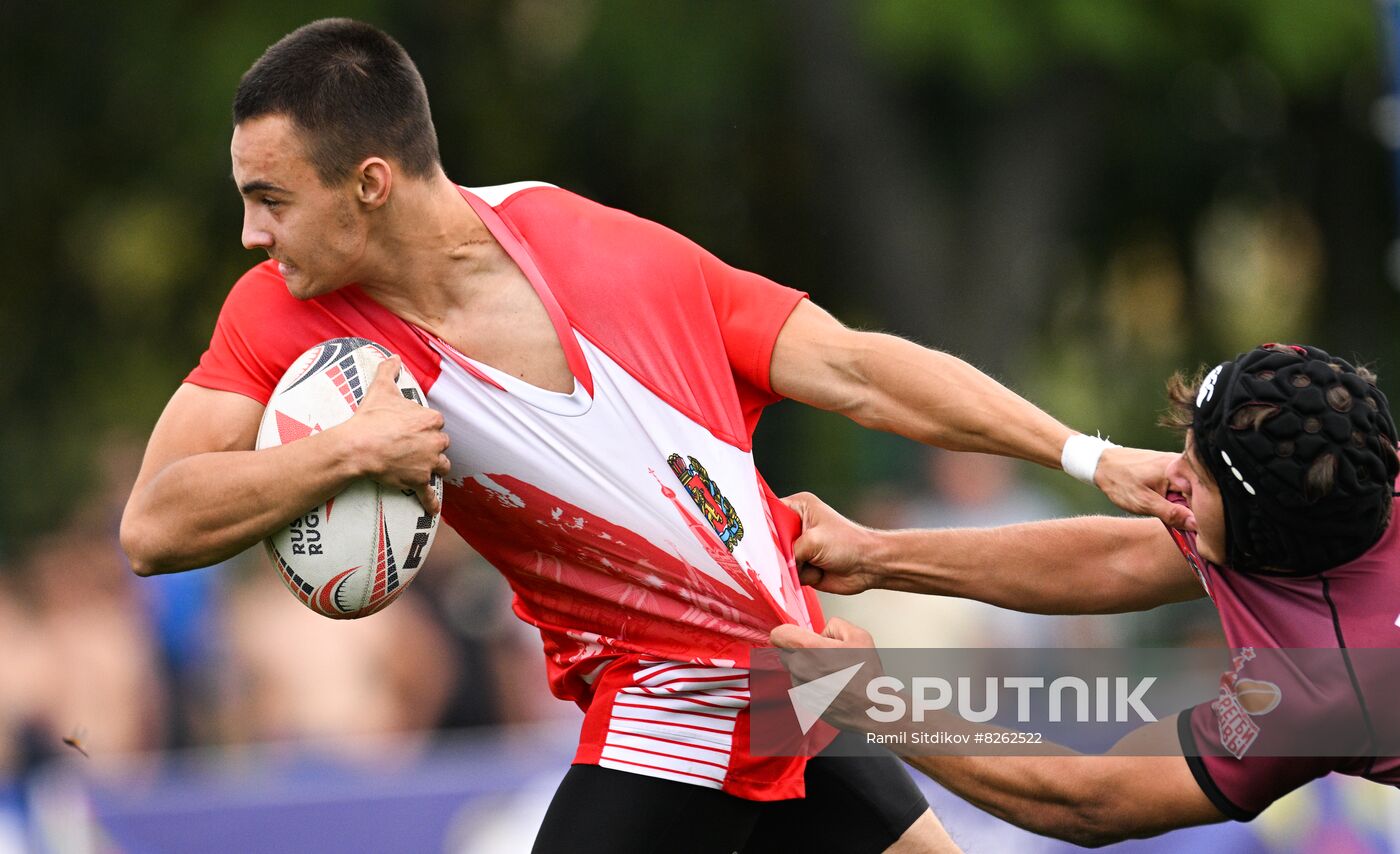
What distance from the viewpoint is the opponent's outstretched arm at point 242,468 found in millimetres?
4016

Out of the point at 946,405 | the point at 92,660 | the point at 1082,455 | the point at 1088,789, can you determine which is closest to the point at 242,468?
the point at 946,405

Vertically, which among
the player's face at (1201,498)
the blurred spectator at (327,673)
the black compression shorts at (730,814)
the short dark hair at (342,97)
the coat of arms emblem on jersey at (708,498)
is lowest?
the blurred spectator at (327,673)

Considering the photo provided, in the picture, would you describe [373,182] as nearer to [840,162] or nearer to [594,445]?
[594,445]

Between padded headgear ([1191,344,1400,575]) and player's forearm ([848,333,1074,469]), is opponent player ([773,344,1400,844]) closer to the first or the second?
padded headgear ([1191,344,1400,575])

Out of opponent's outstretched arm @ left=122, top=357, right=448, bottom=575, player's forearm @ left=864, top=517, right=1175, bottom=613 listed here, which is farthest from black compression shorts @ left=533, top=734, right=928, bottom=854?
opponent's outstretched arm @ left=122, top=357, right=448, bottom=575

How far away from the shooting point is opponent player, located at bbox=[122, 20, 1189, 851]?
4.16m

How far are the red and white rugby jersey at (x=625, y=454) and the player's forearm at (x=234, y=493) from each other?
0.81 feet

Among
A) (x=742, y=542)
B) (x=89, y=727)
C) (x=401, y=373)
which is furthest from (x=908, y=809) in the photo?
(x=89, y=727)

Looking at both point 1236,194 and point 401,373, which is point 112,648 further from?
point 1236,194

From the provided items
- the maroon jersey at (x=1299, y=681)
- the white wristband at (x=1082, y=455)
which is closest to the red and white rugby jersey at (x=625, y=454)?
the white wristband at (x=1082, y=455)

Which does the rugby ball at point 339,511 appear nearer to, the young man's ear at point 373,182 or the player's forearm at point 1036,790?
the young man's ear at point 373,182

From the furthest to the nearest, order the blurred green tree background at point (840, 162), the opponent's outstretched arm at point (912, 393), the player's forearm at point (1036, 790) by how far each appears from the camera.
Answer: the blurred green tree background at point (840, 162)
the opponent's outstretched arm at point (912, 393)
the player's forearm at point (1036, 790)

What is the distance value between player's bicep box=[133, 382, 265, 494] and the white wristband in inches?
78.6

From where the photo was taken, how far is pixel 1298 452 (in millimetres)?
Result: 3861
